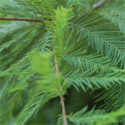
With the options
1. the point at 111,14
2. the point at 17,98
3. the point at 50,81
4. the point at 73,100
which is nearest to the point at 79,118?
the point at 50,81

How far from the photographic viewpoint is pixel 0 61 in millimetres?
643

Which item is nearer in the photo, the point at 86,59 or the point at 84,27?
the point at 86,59

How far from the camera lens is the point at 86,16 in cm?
67

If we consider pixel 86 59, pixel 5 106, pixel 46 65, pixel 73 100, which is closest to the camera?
pixel 46 65

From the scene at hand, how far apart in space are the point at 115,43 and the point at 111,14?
13 centimetres

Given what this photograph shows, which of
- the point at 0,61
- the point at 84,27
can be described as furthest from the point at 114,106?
the point at 0,61

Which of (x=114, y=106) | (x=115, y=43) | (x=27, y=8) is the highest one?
(x=27, y=8)

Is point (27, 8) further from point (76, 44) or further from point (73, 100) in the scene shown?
point (73, 100)

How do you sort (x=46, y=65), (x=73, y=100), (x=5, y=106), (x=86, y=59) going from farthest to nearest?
(x=73, y=100), (x=5, y=106), (x=86, y=59), (x=46, y=65)

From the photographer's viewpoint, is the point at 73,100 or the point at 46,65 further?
the point at 73,100

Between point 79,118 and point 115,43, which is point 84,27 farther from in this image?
point 79,118

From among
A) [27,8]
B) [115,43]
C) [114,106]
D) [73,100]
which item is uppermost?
[27,8]

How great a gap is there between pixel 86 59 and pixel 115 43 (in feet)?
0.48

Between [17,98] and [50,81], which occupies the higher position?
[50,81]
